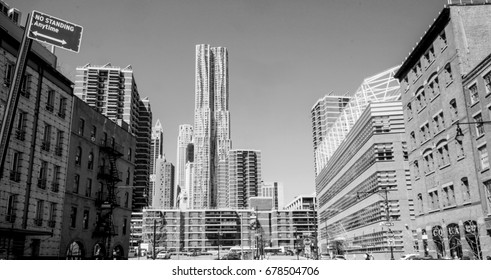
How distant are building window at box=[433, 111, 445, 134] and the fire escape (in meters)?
34.4

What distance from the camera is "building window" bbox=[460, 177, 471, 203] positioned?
39.8 m

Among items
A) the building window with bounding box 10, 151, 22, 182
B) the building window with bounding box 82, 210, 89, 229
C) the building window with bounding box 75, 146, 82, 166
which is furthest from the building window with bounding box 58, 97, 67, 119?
the building window with bounding box 82, 210, 89, 229

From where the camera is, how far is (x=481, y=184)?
1478 inches

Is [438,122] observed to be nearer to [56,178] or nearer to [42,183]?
[56,178]

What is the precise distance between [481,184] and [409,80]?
65.4ft

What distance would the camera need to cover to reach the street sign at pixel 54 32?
1243 cm

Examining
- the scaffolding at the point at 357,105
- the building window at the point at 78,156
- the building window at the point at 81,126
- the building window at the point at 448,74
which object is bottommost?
the building window at the point at 78,156

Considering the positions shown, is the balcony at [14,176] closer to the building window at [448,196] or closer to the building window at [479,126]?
the building window at [479,126]

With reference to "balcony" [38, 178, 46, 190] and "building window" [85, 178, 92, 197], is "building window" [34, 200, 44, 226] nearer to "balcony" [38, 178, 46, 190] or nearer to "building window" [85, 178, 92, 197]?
"balcony" [38, 178, 46, 190]

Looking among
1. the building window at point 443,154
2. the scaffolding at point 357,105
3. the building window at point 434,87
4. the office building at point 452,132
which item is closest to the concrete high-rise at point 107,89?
the scaffolding at point 357,105

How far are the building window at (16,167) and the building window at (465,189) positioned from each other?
3764 centimetres

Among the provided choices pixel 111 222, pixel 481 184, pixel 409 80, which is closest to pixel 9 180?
pixel 111 222

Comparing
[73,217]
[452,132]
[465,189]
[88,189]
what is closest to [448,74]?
[452,132]
